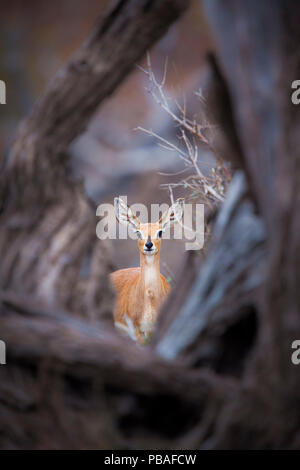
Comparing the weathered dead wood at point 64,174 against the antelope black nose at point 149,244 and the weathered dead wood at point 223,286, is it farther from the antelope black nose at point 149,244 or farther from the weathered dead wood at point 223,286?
the antelope black nose at point 149,244

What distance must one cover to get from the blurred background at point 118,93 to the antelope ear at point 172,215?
142 cm

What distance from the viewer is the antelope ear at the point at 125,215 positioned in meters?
2.86

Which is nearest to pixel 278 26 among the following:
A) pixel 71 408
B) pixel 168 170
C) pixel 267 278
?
pixel 267 278

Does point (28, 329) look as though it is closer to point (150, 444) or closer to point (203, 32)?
point (150, 444)

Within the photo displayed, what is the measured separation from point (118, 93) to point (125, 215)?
2817 millimetres

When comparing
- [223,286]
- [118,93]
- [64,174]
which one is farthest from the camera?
[118,93]

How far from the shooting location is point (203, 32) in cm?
765

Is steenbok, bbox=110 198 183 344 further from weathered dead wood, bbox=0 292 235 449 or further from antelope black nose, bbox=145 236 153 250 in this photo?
weathered dead wood, bbox=0 292 235 449

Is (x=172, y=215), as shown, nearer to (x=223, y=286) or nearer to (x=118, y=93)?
(x=223, y=286)

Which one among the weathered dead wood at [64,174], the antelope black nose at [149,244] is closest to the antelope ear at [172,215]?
the antelope black nose at [149,244]

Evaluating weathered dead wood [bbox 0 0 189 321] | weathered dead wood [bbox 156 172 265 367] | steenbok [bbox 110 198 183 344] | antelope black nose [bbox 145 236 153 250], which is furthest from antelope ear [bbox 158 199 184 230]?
weathered dead wood [bbox 156 172 265 367]

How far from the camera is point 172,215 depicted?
281cm

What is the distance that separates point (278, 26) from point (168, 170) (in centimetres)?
330

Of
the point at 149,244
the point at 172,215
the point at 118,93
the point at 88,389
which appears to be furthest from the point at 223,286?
the point at 118,93
